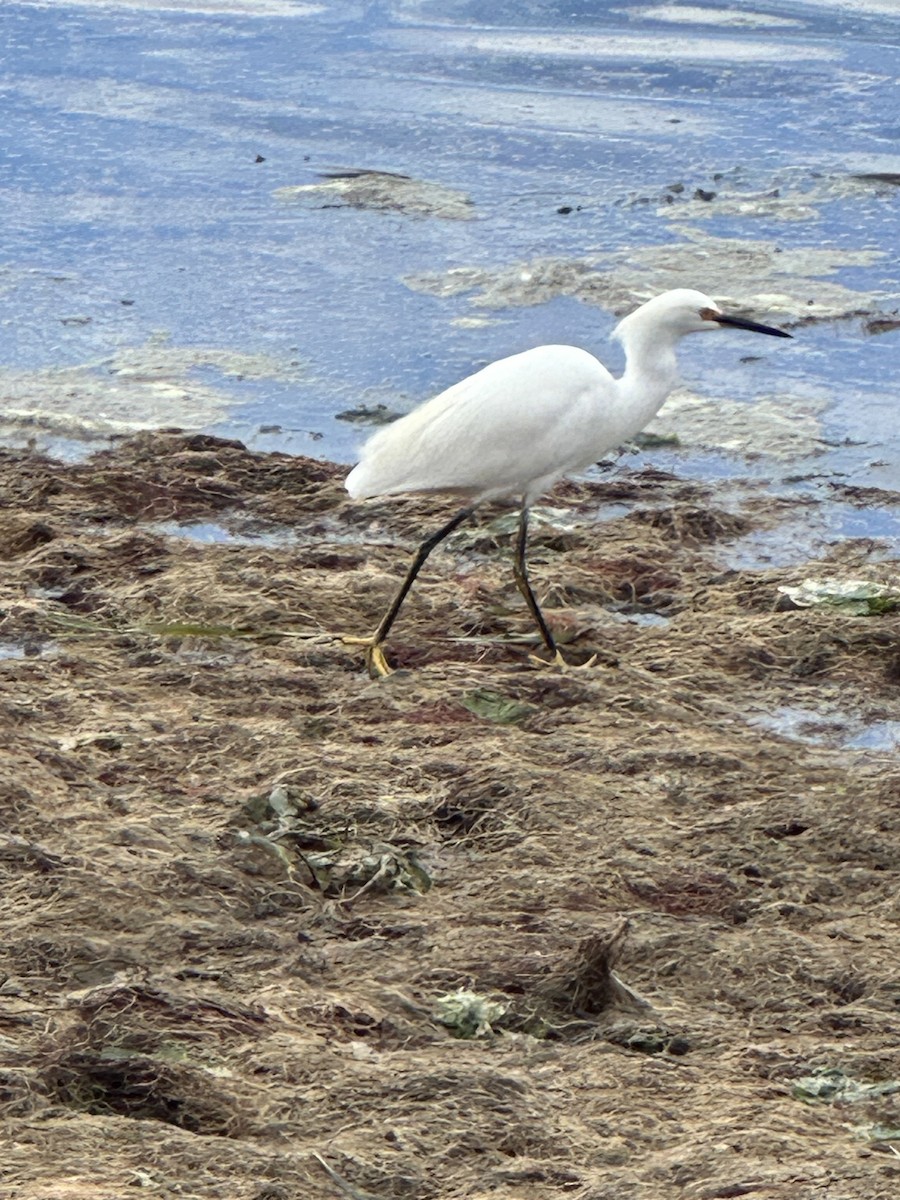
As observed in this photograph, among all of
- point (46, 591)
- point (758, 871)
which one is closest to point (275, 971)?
point (758, 871)

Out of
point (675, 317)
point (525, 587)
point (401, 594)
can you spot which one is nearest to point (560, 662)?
point (525, 587)

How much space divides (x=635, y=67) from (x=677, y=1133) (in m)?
8.57

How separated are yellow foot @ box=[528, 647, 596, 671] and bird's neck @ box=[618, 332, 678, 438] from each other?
25.4 inches

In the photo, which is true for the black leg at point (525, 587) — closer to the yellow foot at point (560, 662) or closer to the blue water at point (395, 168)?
the yellow foot at point (560, 662)

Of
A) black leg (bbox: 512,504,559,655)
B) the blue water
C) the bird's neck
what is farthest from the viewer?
the blue water

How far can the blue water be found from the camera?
7227 millimetres

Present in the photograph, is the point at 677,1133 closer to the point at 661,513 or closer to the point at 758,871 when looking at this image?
the point at 758,871

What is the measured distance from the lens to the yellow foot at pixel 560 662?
5078 mm

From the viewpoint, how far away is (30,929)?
3.62m

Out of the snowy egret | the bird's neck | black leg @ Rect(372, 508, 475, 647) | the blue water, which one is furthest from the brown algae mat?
the blue water

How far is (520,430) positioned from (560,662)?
0.60 meters

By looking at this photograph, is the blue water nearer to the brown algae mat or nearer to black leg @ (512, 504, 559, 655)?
the brown algae mat

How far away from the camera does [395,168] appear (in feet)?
30.1

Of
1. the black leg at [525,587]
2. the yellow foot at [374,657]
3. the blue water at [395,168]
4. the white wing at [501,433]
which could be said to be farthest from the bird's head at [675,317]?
the blue water at [395,168]
